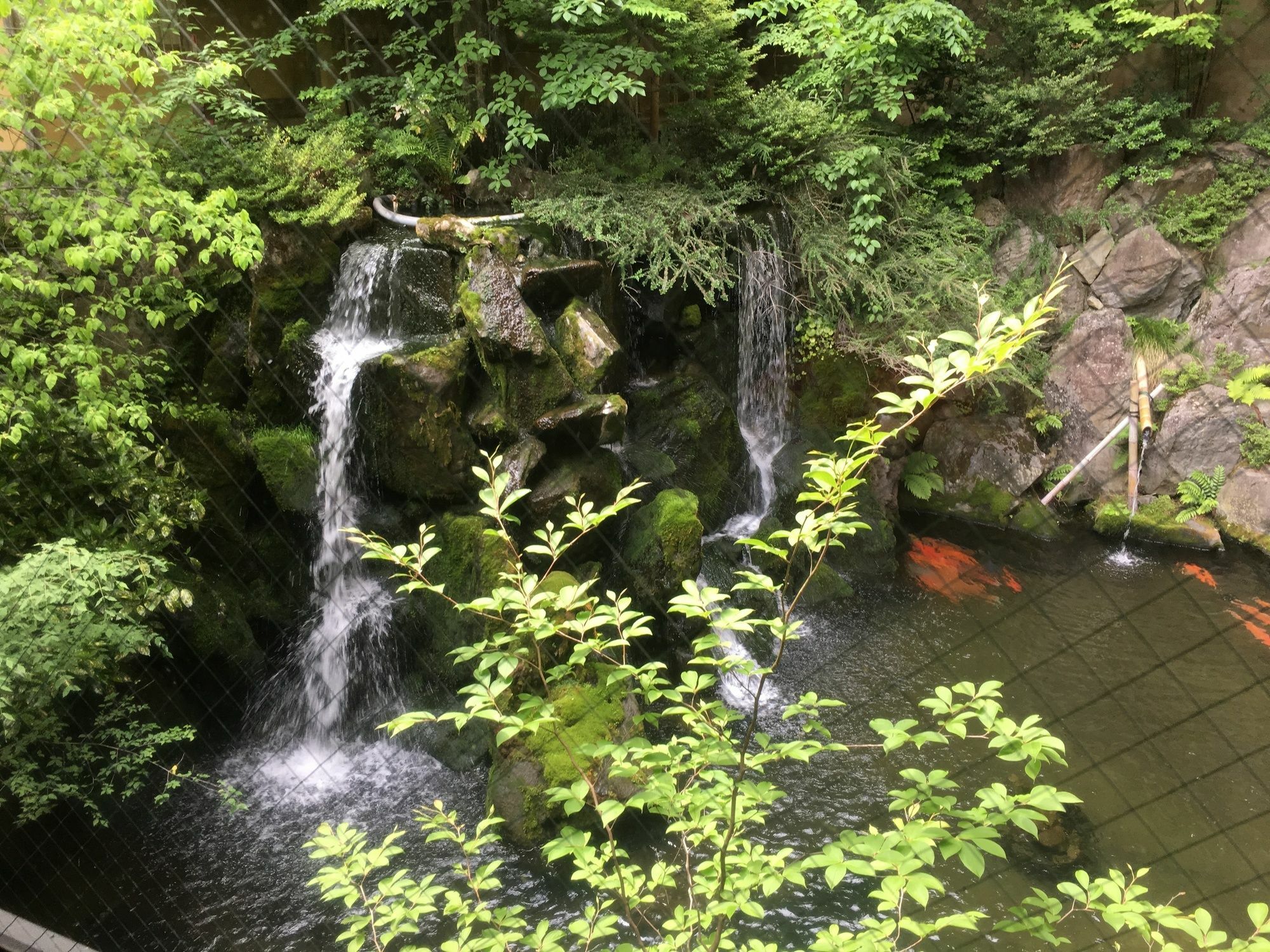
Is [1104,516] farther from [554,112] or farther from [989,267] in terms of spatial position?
[554,112]

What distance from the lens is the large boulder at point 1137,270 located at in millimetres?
6117

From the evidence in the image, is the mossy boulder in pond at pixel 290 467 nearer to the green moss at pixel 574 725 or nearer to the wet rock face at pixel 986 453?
the green moss at pixel 574 725

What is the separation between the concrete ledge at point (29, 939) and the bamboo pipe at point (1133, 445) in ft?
21.0

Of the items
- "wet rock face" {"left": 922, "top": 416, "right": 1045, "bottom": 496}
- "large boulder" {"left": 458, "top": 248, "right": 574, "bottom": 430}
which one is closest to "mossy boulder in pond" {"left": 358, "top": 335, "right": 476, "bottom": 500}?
"large boulder" {"left": 458, "top": 248, "right": 574, "bottom": 430}

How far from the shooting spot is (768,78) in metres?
6.50

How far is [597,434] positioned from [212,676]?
2298 millimetres

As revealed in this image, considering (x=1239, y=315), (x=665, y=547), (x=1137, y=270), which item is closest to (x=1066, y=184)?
(x=1137, y=270)

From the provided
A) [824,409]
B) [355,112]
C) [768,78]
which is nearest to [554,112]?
[355,112]

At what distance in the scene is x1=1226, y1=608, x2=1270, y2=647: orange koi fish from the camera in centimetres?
455

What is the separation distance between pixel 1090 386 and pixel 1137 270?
973 mm

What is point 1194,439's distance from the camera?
19.2 feet

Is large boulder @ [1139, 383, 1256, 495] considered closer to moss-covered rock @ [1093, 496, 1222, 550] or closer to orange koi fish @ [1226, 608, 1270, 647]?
moss-covered rock @ [1093, 496, 1222, 550]

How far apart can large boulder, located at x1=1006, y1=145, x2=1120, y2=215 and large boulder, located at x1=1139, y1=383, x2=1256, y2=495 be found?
1739 millimetres

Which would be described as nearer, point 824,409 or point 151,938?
point 151,938
